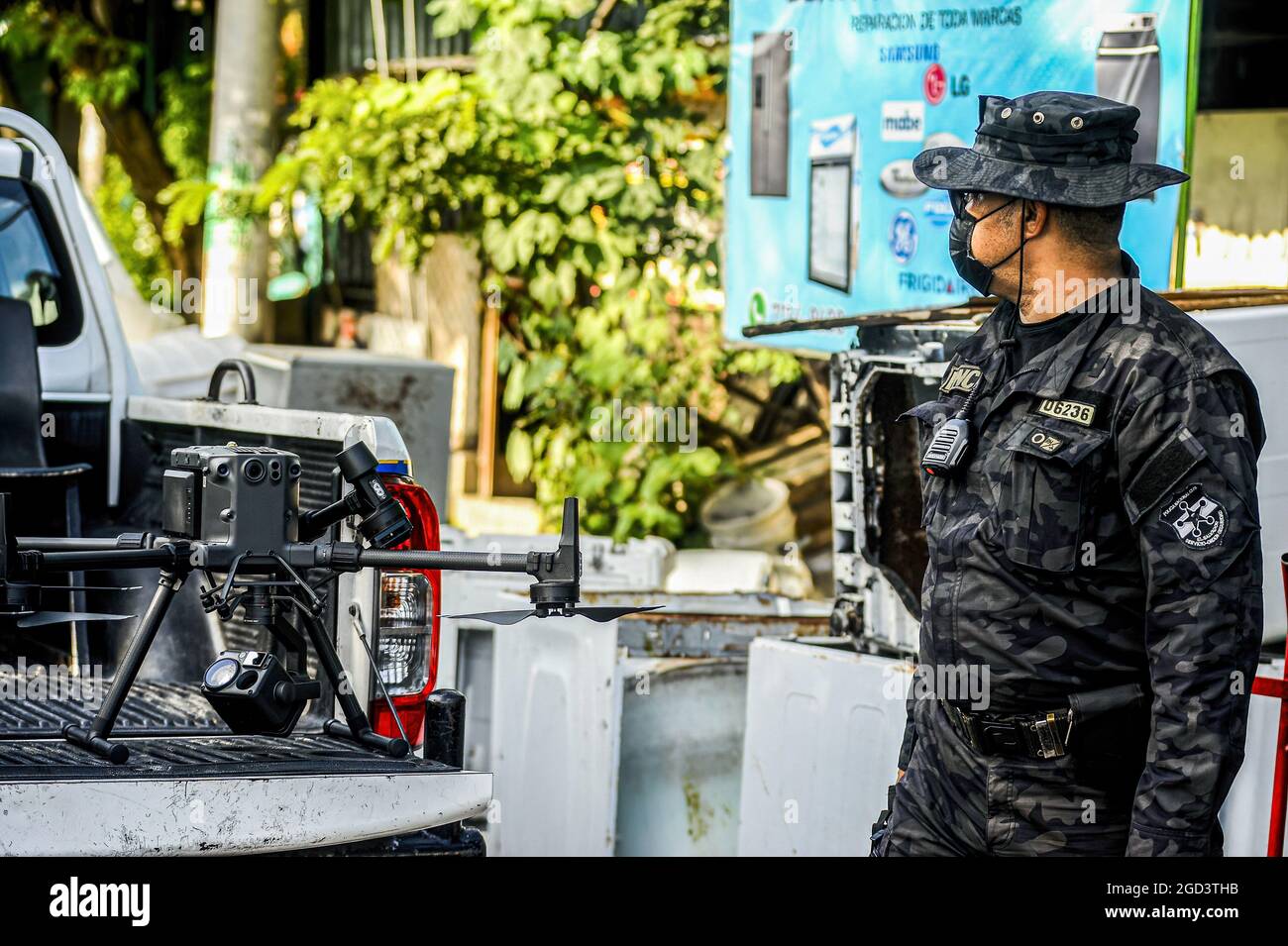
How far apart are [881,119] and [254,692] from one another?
4.18 m

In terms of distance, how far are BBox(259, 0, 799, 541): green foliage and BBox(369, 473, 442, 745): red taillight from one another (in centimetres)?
449

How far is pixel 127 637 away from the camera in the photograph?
4547mm

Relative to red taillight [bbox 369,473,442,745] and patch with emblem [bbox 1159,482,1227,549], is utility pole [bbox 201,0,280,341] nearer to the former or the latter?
red taillight [bbox 369,473,442,745]

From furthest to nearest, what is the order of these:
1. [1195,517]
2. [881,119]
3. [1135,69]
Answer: [881,119]
[1135,69]
[1195,517]

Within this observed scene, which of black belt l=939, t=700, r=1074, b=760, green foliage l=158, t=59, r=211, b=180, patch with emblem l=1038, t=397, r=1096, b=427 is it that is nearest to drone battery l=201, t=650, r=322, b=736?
black belt l=939, t=700, r=1074, b=760

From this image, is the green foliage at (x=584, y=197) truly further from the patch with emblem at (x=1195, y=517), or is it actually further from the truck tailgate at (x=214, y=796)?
the patch with emblem at (x=1195, y=517)

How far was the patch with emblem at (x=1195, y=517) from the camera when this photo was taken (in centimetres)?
275

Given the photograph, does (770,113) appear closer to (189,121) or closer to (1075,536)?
(1075,536)

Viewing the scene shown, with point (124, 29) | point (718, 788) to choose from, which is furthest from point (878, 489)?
point (124, 29)

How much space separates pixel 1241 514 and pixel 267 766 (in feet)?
6.35

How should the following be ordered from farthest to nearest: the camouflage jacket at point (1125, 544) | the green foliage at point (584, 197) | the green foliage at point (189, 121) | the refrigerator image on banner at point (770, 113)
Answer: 1. the green foliage at point (189, 121)
2. the green foliage at point (584, 197)
3. the refrigerator image on banner at point (770, 113)
4. the camouflage jacket at point (1125, 544)

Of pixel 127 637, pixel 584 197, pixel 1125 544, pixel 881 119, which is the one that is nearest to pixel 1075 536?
pixel 1125 544
